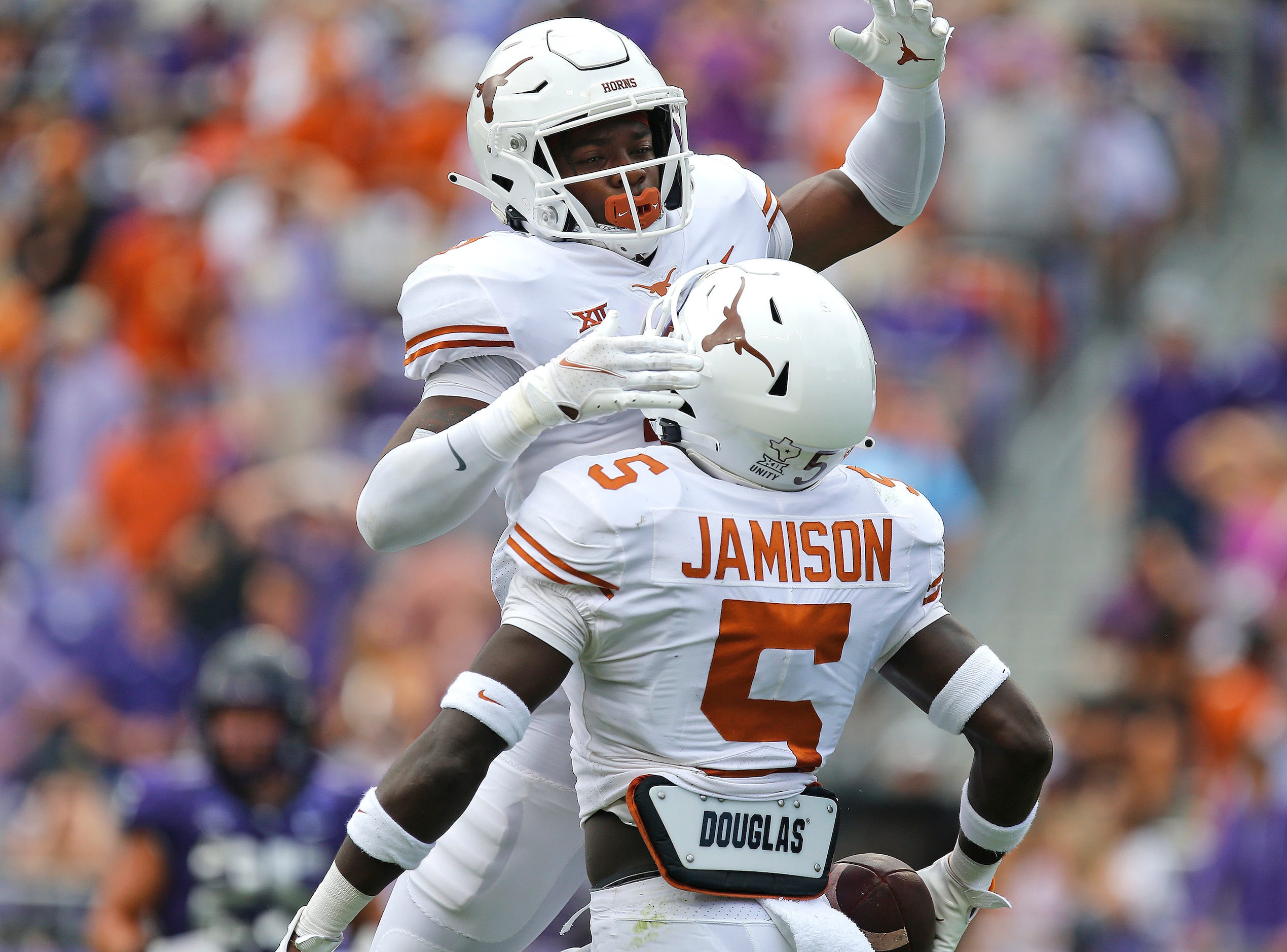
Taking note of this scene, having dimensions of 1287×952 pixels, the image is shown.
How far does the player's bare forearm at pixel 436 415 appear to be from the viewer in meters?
3.25

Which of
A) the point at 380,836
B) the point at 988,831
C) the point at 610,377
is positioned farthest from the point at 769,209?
the point at 380,836

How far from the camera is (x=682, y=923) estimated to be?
2992 mm

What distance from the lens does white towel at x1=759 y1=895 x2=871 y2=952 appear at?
3.01m

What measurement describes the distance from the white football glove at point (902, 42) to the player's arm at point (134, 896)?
11.4 ft

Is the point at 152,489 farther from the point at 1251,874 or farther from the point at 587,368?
the point at 587,368

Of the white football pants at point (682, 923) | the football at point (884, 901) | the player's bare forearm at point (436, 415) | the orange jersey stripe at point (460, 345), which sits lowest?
the football at point (884, 901)

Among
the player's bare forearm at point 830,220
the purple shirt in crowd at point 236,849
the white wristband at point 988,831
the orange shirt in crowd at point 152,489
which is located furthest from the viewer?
the orange shirt in crowd at point 152,489

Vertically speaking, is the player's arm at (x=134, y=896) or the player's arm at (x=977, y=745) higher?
the player's arm at (x=977, y=745)

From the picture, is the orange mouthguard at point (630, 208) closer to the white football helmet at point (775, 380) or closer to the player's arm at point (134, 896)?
the white football helmet at point (775, 380)

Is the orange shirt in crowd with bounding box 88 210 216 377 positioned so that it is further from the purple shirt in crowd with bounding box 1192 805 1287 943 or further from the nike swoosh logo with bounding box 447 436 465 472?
the nike swoosh logo with bounding box 447 436 465 472

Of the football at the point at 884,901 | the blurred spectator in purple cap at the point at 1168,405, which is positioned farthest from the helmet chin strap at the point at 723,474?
the blurred spectator in purple cap at the point at 1168,405

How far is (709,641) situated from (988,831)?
2.51 feet

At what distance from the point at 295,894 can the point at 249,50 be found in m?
7.21

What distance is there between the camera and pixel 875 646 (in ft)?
10.4
